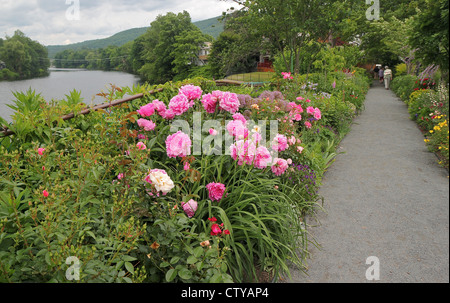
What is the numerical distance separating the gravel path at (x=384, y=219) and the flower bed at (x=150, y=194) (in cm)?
25

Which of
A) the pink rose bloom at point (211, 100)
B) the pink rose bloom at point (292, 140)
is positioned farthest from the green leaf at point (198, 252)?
the pink rose bloom at point (292, 140)

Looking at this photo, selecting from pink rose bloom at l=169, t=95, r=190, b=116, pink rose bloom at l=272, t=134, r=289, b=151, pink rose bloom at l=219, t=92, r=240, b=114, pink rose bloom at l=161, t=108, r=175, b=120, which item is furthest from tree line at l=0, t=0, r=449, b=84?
pink rose bloom at l=161, t=108, r=175, b=120

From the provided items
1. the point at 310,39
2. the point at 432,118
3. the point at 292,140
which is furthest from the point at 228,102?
the point at 310,39

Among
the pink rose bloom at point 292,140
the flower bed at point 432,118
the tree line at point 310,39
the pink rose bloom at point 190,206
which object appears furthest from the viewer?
the tree line at point 310,39

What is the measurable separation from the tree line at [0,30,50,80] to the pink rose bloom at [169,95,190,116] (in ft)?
30.9

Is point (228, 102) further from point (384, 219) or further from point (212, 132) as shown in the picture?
point (384, 219)

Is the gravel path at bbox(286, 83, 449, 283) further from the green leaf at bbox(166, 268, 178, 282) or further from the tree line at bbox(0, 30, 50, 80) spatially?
the tree line at bbox(0, 30, 50, 80)

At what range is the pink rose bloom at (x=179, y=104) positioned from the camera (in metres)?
2.80

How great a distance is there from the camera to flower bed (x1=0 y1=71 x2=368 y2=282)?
5.09 ft

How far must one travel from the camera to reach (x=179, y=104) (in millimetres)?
2803

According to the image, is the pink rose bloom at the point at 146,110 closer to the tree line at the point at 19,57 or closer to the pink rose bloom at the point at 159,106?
the pink rose bloom at the point at 159,106

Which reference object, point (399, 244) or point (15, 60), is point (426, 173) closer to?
point (399, 244)

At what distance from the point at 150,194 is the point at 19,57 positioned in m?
Answer: 11.0
